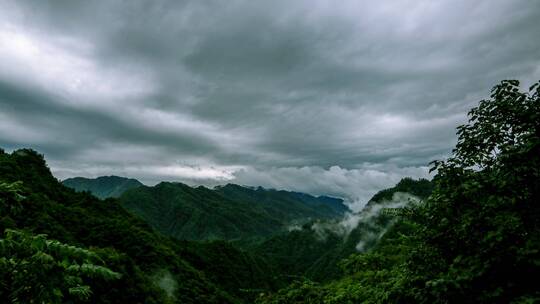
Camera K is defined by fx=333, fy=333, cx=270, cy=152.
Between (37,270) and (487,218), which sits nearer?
(37,270)

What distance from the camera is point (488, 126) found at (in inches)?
342

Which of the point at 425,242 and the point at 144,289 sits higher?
the point at 425,242

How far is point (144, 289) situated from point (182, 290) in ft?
158

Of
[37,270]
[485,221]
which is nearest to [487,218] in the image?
[485,221]

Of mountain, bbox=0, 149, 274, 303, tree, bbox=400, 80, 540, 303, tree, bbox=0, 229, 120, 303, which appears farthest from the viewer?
tree, bbox=400, 80, 540, 303

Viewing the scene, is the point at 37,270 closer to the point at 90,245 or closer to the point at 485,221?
the point at 485,221

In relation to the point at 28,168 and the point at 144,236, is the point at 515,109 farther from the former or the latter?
the point at 28,168

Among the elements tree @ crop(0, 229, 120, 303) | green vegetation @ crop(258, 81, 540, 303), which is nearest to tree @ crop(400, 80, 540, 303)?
green vegetation @ crop(258, 81, 540, 303)

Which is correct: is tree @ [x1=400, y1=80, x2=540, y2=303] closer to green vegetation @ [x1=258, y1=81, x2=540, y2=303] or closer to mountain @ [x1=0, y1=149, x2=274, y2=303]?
green vegetation @ [x1=258, y1=81, x2=540, y2=303]

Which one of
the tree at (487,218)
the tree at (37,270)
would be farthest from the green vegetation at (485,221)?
the tree at (37,270)

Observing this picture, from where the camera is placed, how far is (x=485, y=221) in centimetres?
722

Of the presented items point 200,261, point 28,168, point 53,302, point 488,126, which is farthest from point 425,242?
point 200,261

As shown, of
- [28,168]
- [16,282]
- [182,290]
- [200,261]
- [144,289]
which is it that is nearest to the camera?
[16,282]

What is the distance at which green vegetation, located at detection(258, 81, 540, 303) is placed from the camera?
6.54 metres
